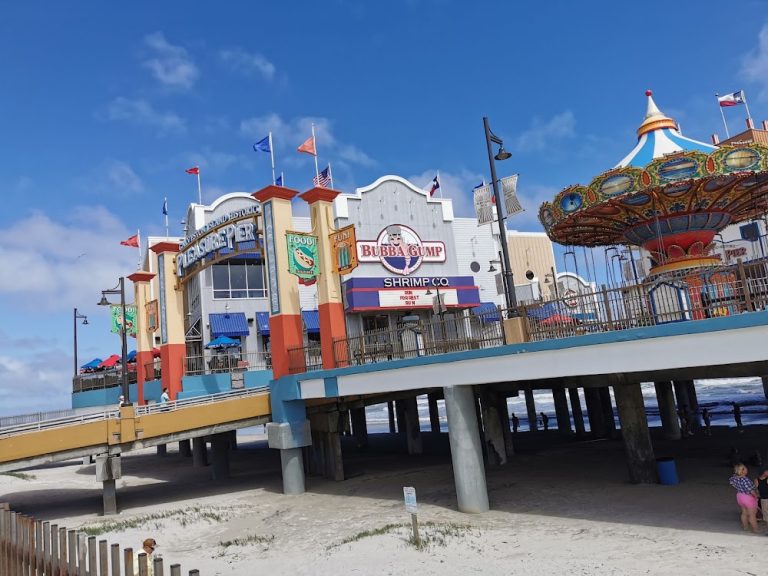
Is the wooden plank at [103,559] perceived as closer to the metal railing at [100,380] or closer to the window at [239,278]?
the metal railing at [100,380]

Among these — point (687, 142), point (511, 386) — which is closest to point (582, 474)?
point (511, 386)

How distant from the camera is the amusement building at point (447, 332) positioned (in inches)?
484

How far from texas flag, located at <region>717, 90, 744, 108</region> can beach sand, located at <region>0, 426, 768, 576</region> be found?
17728 millimetres

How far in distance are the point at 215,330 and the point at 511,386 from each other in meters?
20.4

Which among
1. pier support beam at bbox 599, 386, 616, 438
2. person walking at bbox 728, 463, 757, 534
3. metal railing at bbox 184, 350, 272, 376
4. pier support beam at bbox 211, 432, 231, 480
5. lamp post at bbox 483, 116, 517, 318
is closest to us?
person walking at bbox 728, 463, 757, 534

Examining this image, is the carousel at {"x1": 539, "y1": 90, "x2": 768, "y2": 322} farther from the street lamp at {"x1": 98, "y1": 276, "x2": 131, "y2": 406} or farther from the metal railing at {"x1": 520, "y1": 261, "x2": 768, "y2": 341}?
the street lamp at {"x1": 98, "y1": 276, "x2": 131, "y2": 406}

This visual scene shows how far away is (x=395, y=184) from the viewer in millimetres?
42469

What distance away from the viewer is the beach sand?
36.5 feet

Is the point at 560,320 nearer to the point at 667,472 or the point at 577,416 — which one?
the point at 667,472

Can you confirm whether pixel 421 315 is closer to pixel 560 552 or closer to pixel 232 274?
pixel 232 274

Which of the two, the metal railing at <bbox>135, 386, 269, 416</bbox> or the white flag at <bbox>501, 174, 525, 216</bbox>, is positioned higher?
the white flag at <bbox>501, 174, 525, 216</bbox>

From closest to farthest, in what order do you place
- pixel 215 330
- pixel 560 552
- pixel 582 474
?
pixel 560 552, pixel 582 474, pixel 215 330

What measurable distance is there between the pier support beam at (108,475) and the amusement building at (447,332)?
0.05m

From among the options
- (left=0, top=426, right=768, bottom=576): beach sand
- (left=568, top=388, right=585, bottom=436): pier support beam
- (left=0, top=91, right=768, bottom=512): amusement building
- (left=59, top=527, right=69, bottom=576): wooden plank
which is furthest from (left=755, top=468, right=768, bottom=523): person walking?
(left=568, top=388, right=585, bottom=436): pier support beam
